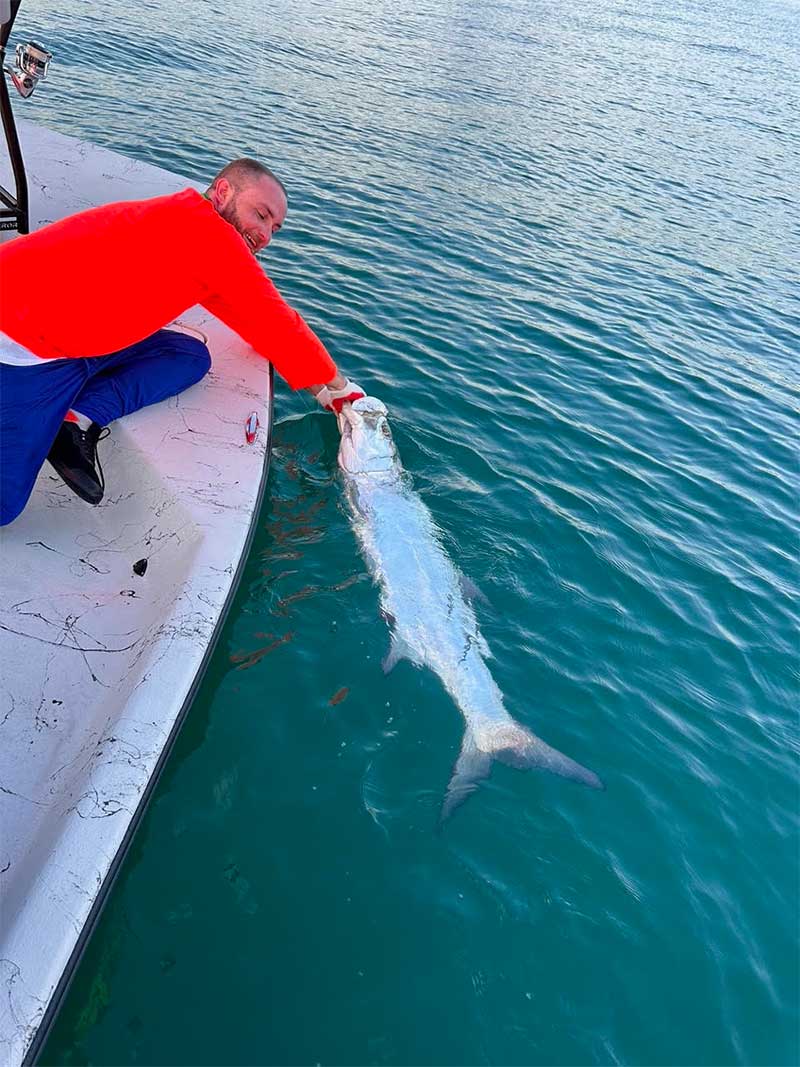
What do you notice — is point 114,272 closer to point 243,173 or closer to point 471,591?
point 243,173

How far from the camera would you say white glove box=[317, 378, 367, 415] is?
5748 millimetres

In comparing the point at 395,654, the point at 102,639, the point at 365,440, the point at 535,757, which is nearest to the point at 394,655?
the point at 395,654

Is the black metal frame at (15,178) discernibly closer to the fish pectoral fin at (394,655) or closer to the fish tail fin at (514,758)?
the fish pectoral fin at (394,655)

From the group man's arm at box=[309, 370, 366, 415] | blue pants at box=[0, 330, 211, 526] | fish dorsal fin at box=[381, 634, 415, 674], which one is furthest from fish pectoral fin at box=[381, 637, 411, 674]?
blue pants at box=[0, 330, 211, 526]

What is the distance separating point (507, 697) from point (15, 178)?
495cm

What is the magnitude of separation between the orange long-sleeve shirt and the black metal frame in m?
2.27

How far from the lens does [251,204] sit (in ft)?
14.8

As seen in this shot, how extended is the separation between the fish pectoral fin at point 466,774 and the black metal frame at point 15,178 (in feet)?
15.8

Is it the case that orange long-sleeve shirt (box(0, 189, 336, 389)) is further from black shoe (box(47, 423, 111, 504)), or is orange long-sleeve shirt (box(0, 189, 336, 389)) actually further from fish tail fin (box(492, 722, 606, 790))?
fish tail fin (box(492, 722, 606, 790))

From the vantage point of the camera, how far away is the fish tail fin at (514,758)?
14.1 feet

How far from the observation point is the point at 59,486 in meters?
4.95

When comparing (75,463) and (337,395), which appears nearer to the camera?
(75,463)

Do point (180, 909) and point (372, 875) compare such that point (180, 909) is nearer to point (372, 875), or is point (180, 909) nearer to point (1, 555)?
point (372, 875)

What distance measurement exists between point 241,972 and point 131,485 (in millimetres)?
2741
